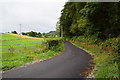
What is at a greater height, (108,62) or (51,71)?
(108,62)

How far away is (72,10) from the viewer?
2522cm

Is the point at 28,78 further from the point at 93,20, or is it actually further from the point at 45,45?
the point at 93,20

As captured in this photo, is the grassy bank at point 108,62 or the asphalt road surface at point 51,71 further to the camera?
the asphalt road surface at point 51,71

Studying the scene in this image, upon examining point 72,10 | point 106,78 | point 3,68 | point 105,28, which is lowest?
point 3,68

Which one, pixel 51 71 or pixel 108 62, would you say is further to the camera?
pixel 108 62

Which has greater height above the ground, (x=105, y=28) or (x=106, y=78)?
(x=105, y=28)

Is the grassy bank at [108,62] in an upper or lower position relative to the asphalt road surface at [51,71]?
upper

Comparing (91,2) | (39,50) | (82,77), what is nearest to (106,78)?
(82,77)

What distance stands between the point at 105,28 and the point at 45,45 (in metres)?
8.28

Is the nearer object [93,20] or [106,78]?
[106,78]

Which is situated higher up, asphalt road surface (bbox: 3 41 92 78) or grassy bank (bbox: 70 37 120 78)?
grassy bank (bbox: 70 37 120 78)

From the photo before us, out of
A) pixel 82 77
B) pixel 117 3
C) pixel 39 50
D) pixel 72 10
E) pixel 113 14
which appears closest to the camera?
pixel 82 77

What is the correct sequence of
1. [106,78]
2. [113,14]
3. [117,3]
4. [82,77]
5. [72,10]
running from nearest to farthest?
[106,78], [82,77], [117,3], [113,14], [72,10]

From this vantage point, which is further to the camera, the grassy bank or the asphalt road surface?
the asphalt road surface
